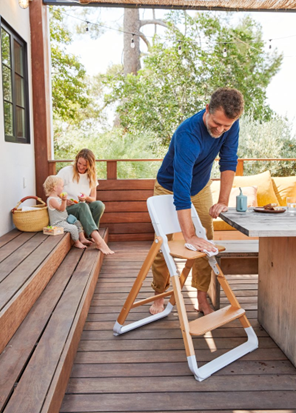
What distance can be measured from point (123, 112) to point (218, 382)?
9586 millimetres

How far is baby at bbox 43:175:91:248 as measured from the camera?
387cm

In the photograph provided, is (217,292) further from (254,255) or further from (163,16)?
(163,16)

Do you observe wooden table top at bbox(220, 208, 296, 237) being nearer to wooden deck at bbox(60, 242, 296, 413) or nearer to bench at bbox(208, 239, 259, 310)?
bench at bbox(208, 239, 259, 310)

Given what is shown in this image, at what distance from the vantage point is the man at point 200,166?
6.87 feet

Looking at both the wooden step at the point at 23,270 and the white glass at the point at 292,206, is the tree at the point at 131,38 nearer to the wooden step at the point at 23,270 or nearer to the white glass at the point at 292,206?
the wooden step at the point at 23,270

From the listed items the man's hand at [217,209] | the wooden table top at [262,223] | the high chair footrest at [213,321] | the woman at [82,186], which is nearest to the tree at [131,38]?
the woman at [82,186]

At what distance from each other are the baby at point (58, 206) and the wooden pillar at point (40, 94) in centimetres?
124

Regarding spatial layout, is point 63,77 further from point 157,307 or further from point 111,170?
point 157,307

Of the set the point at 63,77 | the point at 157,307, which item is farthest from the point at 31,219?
the point at 63,77

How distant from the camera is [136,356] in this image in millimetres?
2219

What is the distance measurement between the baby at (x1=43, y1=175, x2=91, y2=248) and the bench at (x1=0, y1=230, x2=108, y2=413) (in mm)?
264

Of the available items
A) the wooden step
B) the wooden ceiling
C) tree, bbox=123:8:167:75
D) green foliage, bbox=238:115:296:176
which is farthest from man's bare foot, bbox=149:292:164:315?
tree, bbox=123:8:167:75

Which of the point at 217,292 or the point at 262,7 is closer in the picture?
the point at 217,292

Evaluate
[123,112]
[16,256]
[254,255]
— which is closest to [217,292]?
[254,255]
